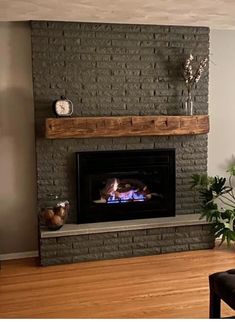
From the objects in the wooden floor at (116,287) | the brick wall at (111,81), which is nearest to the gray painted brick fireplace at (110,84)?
the brick wall at (111,81)

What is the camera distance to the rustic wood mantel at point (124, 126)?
3.76m

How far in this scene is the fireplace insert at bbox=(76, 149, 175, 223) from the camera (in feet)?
13.3

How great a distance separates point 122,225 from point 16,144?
1.33 meters

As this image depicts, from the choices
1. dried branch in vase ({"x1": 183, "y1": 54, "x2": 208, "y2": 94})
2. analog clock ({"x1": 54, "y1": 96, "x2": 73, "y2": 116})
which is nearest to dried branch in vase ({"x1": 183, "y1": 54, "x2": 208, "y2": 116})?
dried branch in vase ({"x1": 183, "y1": 54, "x2": 208, "y2": 94})

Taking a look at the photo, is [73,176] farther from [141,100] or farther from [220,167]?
[220,167]

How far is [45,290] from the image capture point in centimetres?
324

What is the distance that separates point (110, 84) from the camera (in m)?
4.05

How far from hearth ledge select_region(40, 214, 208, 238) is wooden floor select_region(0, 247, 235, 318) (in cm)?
30

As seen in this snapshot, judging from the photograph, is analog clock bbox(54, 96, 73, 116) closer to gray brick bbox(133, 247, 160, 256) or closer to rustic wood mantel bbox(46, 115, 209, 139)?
rustic wood mantel bbox(46, 115, 209, 139)

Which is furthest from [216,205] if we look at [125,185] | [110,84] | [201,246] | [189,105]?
[110,84]

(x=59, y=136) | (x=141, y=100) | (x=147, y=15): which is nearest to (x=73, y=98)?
(x=59, y=136)

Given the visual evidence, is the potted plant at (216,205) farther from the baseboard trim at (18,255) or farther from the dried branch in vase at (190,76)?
the baseboard trim at (18,255)

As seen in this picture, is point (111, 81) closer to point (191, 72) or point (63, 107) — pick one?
point (63, 107)

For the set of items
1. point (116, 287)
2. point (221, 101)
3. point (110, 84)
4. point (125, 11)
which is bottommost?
point (116, 287)
